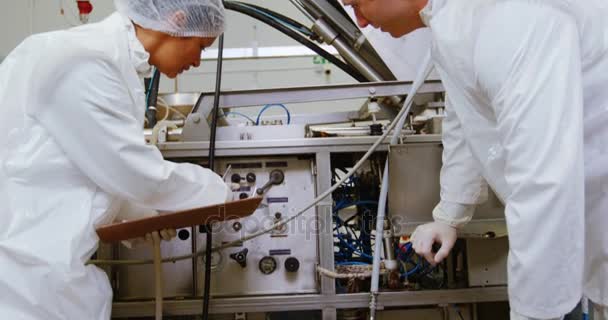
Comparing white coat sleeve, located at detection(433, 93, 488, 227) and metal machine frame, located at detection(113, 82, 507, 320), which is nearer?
white coat sleeve, located at detection(433, 93, 488, 227)

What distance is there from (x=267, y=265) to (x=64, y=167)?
653mm

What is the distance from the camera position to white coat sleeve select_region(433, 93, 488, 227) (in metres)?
1.09

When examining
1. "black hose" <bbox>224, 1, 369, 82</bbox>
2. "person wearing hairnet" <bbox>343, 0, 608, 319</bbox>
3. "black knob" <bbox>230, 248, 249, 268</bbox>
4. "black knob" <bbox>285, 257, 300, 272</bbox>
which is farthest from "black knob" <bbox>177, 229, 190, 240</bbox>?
"person wearing hairnet" <bbox>343, 0, 608, 319</bbox>

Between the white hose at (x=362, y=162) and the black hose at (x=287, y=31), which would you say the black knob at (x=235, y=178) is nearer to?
the white hose at (x=362, y=162)

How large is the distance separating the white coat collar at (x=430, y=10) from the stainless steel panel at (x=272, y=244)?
592 millimetres

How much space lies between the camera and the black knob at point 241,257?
4.43 ft

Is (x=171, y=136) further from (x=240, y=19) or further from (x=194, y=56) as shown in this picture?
(x=240, y=19)

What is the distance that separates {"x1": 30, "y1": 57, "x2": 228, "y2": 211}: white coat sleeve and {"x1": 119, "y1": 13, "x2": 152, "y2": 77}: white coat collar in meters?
0.09

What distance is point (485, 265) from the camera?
53.6 inches

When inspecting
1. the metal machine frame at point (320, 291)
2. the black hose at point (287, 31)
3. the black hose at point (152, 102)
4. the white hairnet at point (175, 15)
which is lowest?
the metal machine frame at point (320, 291)

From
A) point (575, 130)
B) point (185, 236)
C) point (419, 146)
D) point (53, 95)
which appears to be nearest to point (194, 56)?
point (53, 95)

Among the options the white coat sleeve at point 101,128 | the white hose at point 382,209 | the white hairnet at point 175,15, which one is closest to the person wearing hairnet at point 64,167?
the white coat sleeve at point 101,128

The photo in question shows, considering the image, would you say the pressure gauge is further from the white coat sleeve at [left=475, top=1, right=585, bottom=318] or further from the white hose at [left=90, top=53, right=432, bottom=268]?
the white coat sleeve at [left=475, top=1, right=585, bottom=318]

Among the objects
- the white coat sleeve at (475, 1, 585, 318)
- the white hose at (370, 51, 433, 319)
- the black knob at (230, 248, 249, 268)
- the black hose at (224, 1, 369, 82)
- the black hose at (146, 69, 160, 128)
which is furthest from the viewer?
the black hose at (224, 1, 369, 82)
